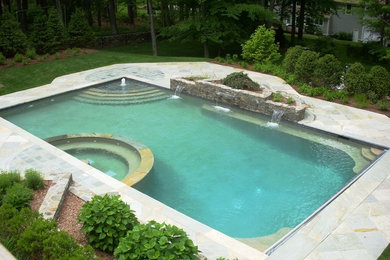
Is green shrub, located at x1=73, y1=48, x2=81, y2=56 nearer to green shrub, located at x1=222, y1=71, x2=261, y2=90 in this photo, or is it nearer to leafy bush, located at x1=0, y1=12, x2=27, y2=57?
leafy bush, located at x1=0, y1=12, x2=27, y2=57

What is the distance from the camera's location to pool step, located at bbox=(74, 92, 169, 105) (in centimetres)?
1396

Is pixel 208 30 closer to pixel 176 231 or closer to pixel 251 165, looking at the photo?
pixel 251 165

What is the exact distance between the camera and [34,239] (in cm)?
542

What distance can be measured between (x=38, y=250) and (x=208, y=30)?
16727mm

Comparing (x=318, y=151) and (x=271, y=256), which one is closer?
(x=271, y=256)

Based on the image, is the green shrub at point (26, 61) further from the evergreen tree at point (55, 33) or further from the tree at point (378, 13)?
the tree at point (378, 13)

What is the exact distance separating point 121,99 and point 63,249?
9475 mm

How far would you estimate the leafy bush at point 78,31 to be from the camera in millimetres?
20531

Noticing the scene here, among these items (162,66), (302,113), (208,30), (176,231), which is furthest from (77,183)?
(208,30)

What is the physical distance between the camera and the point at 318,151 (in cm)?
1027

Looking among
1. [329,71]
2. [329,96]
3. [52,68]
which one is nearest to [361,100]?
[329,96]

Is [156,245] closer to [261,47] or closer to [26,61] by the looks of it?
[261,47]

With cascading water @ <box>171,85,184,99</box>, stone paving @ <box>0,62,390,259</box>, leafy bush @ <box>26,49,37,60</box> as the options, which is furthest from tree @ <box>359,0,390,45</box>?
leafy bush @ <box>26,49,37,60</box>

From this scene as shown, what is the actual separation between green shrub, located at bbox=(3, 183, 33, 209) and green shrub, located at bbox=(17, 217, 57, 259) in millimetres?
1079
